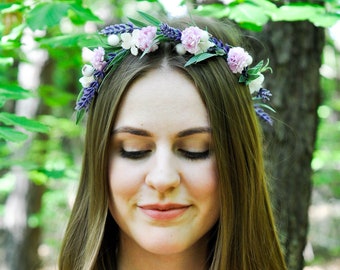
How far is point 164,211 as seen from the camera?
164 cm

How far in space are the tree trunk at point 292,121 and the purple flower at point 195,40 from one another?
0.80m

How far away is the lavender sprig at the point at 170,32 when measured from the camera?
174 centimetres

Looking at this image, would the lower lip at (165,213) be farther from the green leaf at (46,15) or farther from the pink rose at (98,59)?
the green leaf at (46,15)

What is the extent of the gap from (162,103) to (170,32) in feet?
0.88

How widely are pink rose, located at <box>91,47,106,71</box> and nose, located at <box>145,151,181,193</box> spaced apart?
15.7 inches

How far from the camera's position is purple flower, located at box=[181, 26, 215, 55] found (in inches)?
67.1

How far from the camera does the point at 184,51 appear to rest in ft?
5.69

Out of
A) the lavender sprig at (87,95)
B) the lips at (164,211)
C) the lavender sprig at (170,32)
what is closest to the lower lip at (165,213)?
the lips at (164,211)

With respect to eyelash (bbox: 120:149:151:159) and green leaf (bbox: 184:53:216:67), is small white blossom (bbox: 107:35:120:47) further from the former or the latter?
eyelash (bbox: 120:149:151:159)

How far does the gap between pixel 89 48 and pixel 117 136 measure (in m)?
0.43

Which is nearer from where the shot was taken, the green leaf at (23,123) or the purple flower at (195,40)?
the purple flower at (195,40)

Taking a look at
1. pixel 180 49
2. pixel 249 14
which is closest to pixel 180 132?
pixel 180 49

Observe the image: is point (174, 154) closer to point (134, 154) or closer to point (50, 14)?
point (134, 154)

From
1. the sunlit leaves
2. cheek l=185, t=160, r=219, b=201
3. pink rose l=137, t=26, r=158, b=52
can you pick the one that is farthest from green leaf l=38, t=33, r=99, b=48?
cheek l=185, t=160, r=219, b=201
